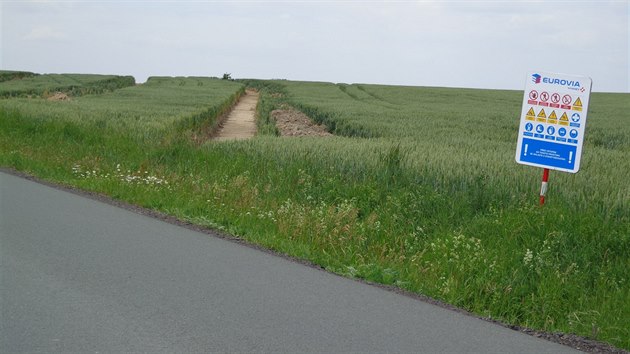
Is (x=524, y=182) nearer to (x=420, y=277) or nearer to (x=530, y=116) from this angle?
(x=530, y=116)

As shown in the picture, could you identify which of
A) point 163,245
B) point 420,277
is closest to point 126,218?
point 163,245

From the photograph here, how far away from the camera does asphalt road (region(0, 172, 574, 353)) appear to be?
5488mm

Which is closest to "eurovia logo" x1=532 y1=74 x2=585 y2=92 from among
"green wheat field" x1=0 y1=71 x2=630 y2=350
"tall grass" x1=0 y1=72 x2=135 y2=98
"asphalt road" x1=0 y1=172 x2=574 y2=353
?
"green wheat field" x1=0 y1=71 x2=630 y2=350

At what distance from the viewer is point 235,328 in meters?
5.75

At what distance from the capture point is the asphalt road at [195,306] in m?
5.49

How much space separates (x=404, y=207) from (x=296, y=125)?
22.1m

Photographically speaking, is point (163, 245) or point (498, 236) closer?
point (163, 245)

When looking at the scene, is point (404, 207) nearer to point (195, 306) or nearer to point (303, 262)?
point (303, 262)

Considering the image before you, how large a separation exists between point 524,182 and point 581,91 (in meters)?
2.58

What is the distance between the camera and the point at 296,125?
33.1 metres

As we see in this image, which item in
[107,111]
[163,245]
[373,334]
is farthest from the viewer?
[107,111]

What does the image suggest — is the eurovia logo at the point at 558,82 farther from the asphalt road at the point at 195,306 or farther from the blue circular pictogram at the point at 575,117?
the asphalt road at the point at 195,306

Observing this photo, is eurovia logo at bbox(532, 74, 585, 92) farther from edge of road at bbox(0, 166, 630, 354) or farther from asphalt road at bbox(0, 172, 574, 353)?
asphalt road at bbox(0, 172, 574, 353)

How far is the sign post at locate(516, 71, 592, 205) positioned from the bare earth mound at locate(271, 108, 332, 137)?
17.5 m
